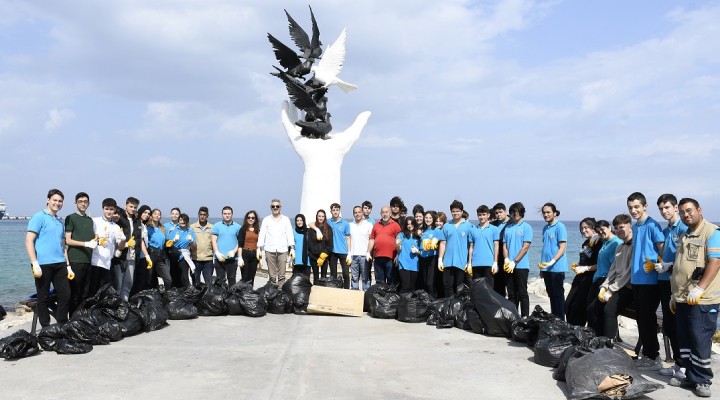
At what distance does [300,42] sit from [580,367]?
10974 mm

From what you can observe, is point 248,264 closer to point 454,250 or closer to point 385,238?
point 385,238

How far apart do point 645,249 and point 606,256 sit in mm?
849

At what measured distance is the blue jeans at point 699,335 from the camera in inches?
162

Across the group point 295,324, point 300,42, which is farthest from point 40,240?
point 300,42

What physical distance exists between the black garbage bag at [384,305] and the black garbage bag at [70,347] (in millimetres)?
3476

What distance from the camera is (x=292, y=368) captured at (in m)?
4.75

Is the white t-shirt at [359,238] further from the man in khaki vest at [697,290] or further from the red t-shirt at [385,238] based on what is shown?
the man in khaki vest at [697,290]

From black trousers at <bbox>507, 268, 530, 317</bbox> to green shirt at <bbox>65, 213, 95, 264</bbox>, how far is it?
498cm

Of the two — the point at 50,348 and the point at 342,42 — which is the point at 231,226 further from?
the point at 342,42

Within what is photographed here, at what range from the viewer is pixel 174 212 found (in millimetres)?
8570

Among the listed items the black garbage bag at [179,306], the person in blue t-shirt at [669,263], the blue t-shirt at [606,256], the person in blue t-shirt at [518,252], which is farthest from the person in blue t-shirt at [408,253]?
the person in blue t-shirt at [669,263]

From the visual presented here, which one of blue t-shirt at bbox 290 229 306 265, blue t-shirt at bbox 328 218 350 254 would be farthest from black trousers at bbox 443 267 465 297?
blue t-shirt at bbox 290 229 306 265

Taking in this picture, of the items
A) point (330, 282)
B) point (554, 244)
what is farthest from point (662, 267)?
point (330, 282)

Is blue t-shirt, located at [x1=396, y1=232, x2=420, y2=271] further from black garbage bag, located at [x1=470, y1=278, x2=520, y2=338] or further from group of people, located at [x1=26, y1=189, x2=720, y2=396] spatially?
black garbage bag, located at [x1=470, y1=278, x2=520, y2=338]
